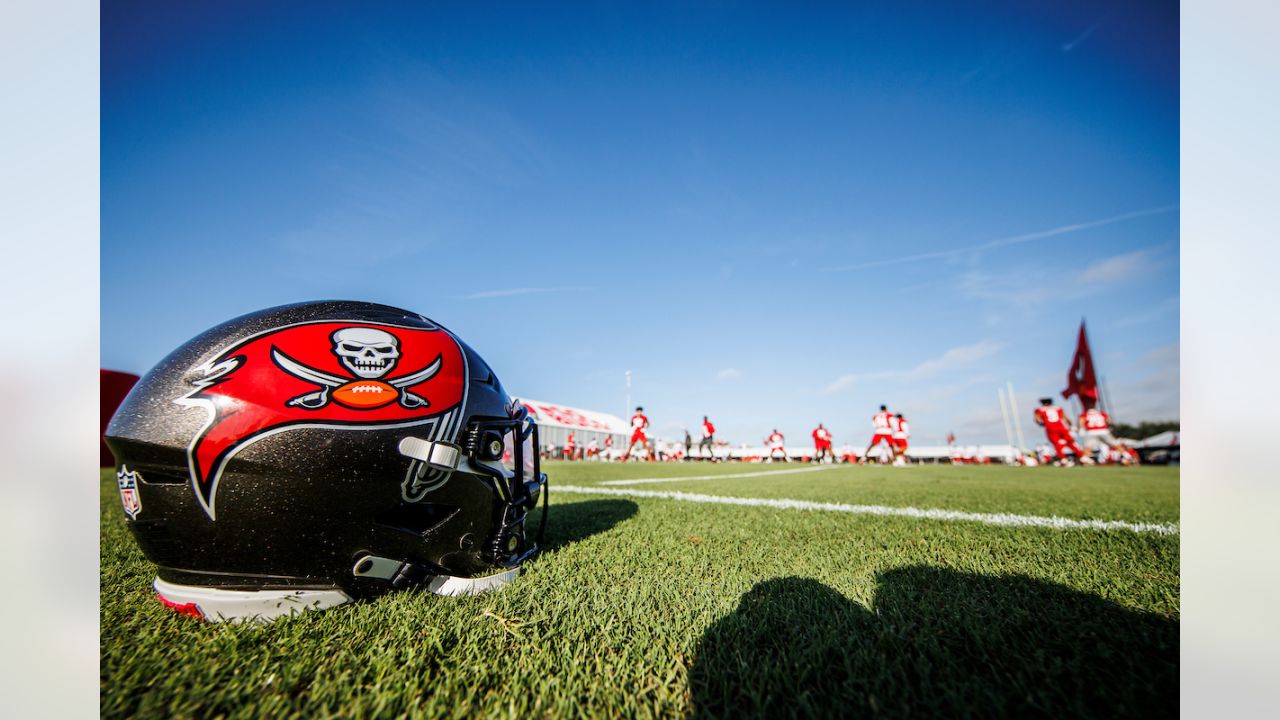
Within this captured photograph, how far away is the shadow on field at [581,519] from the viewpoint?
3049 mm

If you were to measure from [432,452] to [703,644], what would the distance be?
1120 mm

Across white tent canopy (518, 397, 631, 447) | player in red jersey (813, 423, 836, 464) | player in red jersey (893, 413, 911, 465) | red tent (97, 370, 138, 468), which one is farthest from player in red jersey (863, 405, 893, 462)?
red tent (97, 370, 138, 468)

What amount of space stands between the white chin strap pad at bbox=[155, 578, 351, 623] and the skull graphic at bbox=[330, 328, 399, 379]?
0.76 m

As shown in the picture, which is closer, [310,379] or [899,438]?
[310,379]

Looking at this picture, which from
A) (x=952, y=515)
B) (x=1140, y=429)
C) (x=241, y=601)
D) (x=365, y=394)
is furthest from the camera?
(x=1140, y=429)

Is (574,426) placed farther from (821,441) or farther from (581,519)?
(581,519)

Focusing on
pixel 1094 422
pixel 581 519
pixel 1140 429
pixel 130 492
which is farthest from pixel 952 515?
pixel 1140 429

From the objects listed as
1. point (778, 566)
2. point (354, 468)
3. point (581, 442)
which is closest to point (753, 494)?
point (778, 566)

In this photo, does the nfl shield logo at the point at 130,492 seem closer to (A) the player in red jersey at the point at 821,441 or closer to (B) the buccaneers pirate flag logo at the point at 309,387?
(B) the buccaneers pirate flag logo at the point at 309,387

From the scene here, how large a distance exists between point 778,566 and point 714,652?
3.27 feet

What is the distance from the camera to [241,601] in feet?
5.44

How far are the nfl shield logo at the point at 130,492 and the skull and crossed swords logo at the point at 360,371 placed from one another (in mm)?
568

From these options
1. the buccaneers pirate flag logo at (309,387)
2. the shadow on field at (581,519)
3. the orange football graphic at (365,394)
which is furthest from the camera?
the shadow on field at (581,519)

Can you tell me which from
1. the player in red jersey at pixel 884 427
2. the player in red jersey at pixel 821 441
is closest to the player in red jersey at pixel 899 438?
the player in red jersey at pixel 884 427
